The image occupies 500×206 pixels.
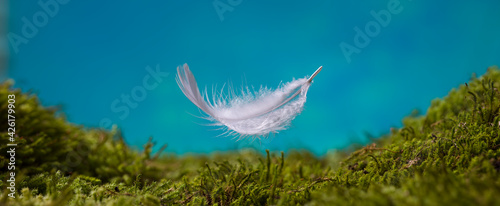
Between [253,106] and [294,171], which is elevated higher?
[253,106]

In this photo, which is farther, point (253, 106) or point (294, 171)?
point (294, 171)

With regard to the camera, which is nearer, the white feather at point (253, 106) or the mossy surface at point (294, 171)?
the mossy surface at point (294, 171)

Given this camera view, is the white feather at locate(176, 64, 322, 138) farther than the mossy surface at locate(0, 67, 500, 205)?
Yes
